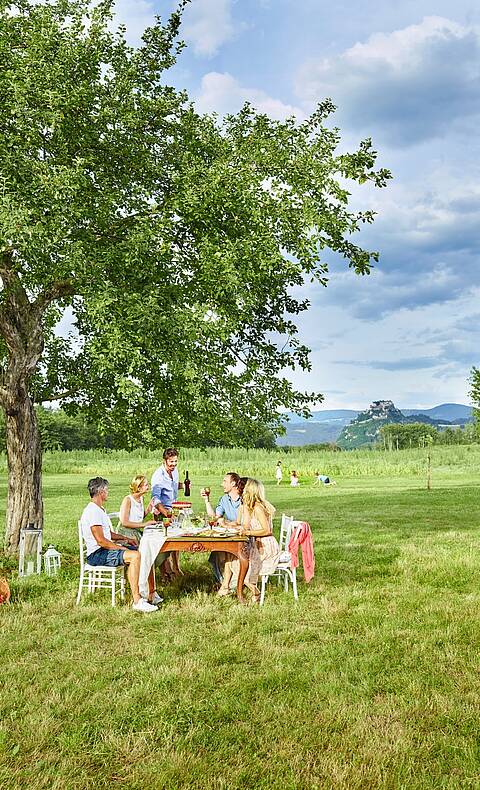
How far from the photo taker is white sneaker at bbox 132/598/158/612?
27.5 feet

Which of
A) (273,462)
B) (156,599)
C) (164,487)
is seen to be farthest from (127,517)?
(273,462)

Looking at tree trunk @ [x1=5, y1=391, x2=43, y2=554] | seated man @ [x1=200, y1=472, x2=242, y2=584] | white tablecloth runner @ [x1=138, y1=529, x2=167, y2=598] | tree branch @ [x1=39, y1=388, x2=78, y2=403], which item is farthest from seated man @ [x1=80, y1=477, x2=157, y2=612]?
tree branch @ [x1=39, y1=388, x2=78, y2=403]

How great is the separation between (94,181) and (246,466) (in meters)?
33.9

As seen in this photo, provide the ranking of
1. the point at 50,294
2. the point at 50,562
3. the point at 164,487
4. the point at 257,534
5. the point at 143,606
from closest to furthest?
the point at 143,606
the point at 257,534
the point at 164,487
the point at 50,562
the point at 50,294

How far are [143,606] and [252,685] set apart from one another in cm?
282

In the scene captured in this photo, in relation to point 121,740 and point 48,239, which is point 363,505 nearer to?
point 48,239

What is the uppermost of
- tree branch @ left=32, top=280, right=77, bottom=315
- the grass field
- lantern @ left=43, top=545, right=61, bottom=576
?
tree branch @ left=32, top=280, right=77, bottom=315

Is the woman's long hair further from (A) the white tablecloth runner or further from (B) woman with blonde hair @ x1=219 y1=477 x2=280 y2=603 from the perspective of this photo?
(A) the white tablecloth runner

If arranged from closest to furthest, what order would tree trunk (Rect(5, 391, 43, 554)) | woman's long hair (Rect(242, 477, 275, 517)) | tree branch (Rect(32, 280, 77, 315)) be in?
woman's long hair (Rect(242, 477, 275, 517)), tree branch (Rect(32, 280, 77, 315)), tree trunk (Rect(5, 391, 43, 554))

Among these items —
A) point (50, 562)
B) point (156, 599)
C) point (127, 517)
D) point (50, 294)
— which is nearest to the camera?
point (156, 599)

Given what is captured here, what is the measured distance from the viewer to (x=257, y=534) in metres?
8.88

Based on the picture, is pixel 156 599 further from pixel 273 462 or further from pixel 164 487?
pixel 273 462

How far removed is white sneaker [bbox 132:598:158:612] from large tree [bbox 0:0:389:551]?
290 cm

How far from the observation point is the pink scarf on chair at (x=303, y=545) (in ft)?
30.0
